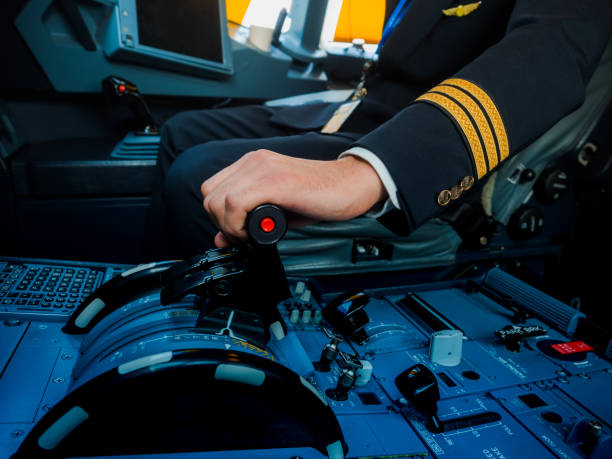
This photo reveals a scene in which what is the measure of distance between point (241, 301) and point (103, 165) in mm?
1239

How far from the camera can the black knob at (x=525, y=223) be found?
141 centimetres

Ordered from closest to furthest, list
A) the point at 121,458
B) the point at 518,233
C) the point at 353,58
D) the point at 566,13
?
1. the point at 121,458
2. the point at 566,13
3. the point at 518,233
4. the point at 353,58

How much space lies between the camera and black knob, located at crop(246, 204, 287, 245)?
0.56 m

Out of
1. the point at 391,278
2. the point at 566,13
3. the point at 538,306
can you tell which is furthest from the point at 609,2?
the point at 391,278

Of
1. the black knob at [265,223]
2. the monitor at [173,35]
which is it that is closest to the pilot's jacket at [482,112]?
the black knob at [265,223]

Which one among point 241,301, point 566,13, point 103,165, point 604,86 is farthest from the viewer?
point 103,165

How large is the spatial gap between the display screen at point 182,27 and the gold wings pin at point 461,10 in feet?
4.68

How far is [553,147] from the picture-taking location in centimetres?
131

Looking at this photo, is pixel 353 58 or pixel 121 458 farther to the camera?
pixel 353 58

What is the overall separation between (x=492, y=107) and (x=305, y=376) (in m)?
0.54

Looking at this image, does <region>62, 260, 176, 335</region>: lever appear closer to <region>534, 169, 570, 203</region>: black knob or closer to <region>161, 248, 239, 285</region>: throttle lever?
<region>161, 248, 239, 285</region>: throttle lever

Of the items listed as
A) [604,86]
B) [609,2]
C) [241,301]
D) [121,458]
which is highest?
[609,2]

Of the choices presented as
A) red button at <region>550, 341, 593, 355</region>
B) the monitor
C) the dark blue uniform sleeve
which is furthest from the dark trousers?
the monitor

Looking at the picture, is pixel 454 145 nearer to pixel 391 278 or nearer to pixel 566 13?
pixel 566 13
